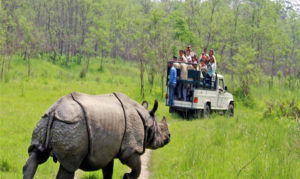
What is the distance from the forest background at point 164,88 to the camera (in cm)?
642

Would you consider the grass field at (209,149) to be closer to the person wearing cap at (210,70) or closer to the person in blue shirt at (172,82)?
the person in blue shirt at (172,82)

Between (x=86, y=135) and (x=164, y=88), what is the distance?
16946 mm

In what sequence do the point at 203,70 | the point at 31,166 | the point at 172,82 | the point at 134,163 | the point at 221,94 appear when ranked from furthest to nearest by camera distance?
1. the point at 221,94
2. the point at 203,70
3. the point at 172,82
4. the point at 134,163
5. the point at 31,166

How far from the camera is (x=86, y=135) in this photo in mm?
3998

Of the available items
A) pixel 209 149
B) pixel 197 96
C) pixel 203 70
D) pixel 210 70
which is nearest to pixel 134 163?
pixel 209 149

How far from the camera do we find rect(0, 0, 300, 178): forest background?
21.1ft

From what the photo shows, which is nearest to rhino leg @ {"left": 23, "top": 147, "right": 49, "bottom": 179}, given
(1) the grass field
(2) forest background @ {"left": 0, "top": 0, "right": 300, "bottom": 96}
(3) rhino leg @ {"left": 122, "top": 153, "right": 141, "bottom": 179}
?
(3) rhino leg @ {"left": 122, "top": 153, "right": 141, "bottom": 179}

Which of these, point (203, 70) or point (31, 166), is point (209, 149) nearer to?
point (31, 166)

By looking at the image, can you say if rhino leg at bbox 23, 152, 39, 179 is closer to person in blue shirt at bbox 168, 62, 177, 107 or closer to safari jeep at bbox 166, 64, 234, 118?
person in blue shirt at bbox 168, 62, 177, 107

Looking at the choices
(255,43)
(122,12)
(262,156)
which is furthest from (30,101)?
(122,12)

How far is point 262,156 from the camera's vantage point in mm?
6168

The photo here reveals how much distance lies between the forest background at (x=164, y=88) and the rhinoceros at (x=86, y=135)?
173 cm

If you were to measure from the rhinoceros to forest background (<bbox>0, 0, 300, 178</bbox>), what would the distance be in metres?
1.73

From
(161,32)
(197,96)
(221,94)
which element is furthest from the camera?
(161,32)
